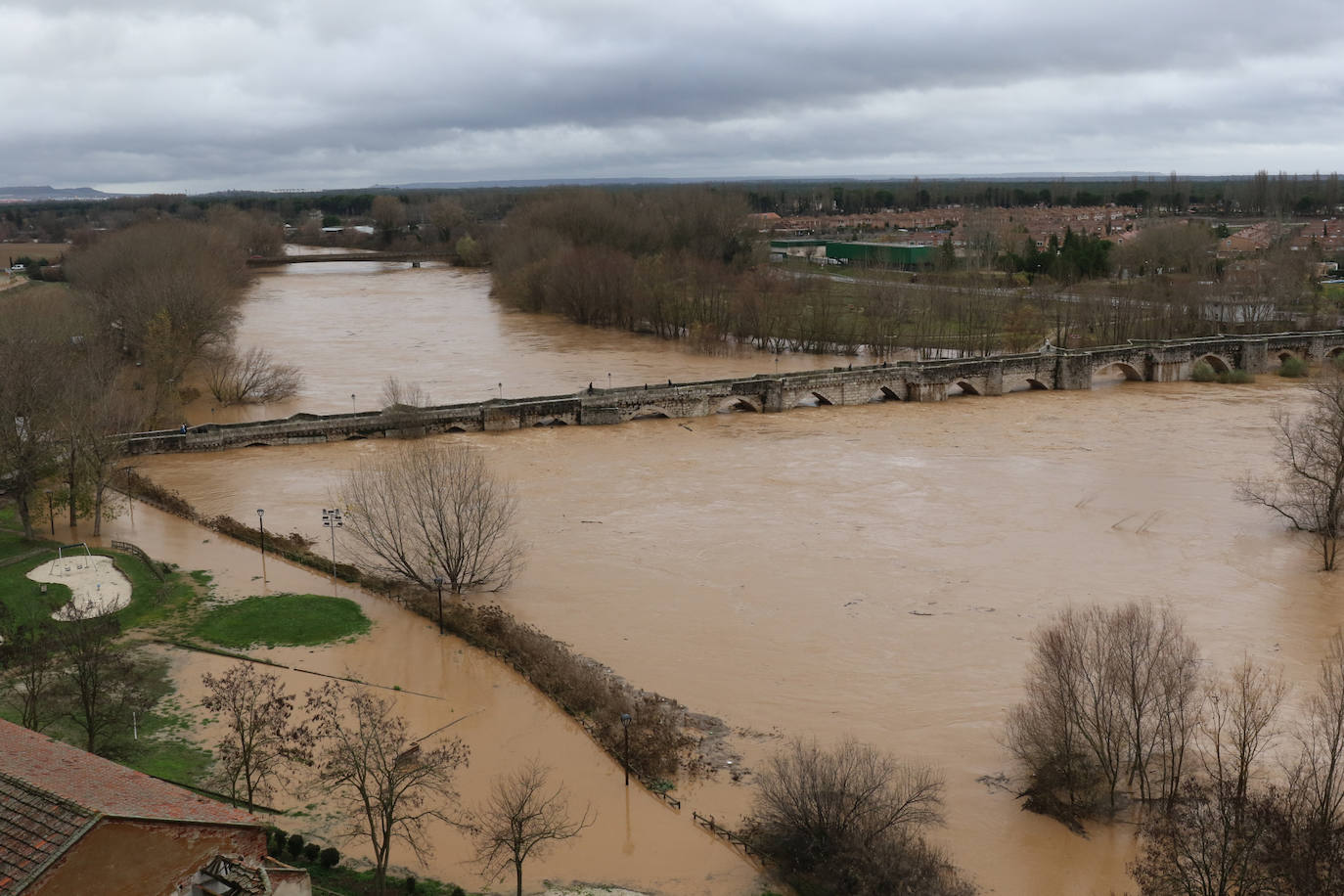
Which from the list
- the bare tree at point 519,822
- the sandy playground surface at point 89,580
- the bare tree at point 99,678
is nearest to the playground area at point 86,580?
the sandy playground surface at point 89,580

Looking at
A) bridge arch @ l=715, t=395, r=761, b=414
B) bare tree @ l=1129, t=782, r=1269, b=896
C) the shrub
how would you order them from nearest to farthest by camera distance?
bare tree @ l=1129, t=782, r=1269, b=896
bridge arch @ l=715, t=395, r=761, b=414
the shrub

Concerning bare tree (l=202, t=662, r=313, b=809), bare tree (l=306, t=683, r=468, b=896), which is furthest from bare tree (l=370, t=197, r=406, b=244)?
bare tree (l=306, t=683, r=468, b=896)

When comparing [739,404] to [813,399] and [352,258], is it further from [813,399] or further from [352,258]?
[352,258]

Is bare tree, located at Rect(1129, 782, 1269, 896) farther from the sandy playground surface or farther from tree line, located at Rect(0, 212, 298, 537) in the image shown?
tree line, located at Rect(0, 212, 298, 537)

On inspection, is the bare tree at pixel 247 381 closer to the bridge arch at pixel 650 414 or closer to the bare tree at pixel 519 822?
the bridge arch at pixel 650 414

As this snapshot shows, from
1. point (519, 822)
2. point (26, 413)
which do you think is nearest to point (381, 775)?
point (519, 822)

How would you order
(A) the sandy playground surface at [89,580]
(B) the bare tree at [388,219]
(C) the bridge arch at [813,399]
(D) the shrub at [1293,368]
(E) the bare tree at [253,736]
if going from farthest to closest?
(B) the bare tree at [388,219], (D) the shrub at [1293,368], (C) the bridge arch at [813,399], (A) the sandy playground surface at [89,580], (E) the bare tree at [253,736]

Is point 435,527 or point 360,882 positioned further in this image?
point 435,527
